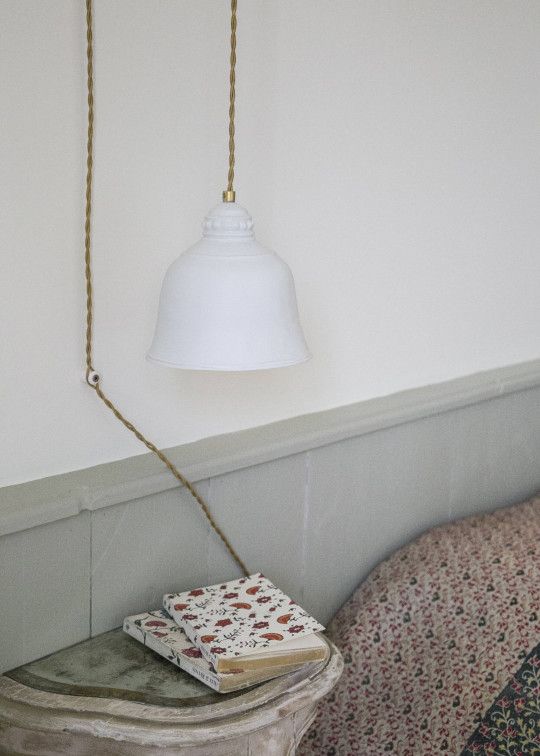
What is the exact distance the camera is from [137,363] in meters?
1.45

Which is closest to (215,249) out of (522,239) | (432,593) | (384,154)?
(384,154)

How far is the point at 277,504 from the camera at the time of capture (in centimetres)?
168

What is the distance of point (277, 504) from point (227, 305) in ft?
1.93

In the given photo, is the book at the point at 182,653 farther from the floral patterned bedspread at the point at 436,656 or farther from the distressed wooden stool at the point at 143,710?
the floral patterned bedspread at the point at 436,656

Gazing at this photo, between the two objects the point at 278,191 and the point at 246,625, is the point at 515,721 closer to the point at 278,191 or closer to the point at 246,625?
the point at 246,625

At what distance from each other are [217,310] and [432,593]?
2.83 feet

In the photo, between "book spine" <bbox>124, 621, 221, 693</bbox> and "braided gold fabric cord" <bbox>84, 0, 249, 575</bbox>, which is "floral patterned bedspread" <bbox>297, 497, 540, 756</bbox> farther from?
"book spine" <bbox>124, 621, 221, 693</bbox>

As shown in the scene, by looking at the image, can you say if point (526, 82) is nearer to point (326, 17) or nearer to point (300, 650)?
point (326, 17)

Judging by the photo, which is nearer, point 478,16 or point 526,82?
point 478,16

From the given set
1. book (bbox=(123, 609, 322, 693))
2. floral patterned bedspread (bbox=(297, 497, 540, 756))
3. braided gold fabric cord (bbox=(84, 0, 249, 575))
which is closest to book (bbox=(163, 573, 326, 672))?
book (bbox=(123, 609, 322, 693))

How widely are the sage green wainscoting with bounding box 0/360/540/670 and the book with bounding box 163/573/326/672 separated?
0.33 ft

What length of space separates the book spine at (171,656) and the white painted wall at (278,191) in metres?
0.27

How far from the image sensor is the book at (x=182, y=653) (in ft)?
4.07

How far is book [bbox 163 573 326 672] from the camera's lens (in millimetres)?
1266
